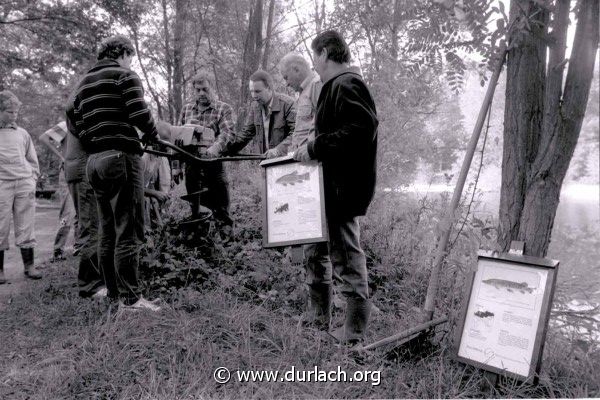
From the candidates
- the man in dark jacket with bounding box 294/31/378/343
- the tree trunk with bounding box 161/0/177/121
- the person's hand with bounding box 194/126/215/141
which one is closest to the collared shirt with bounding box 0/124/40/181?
the person's hand with bounding box 194/126/215/141

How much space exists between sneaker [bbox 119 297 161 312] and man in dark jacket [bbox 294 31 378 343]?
140 centimetres

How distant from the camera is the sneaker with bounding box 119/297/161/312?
3.35 metres

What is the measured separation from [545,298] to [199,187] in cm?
331

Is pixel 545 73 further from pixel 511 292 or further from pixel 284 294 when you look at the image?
pixel 284 294

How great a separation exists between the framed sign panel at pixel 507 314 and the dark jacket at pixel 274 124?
2.67 m

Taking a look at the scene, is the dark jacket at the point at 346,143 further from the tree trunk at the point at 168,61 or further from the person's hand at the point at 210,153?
the tree trunk at the point at 168,61

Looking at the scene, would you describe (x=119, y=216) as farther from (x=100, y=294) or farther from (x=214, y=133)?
(x=214, y=133)

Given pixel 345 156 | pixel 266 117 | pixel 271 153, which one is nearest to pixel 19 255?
pixel 266 117

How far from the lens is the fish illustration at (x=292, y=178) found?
2904 mm

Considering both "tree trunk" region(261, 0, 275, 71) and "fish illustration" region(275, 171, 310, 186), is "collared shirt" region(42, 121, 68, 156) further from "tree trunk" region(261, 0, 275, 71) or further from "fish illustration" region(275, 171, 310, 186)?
"tree trunk" region(261, 0, 275, 71)

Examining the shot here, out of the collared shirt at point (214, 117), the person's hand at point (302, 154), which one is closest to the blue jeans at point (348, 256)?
the person's hand at point (302, 154)

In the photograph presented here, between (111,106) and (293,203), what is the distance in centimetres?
154

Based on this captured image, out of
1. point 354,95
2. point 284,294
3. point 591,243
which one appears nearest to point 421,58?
point 354,95

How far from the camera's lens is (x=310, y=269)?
3.26 meters
